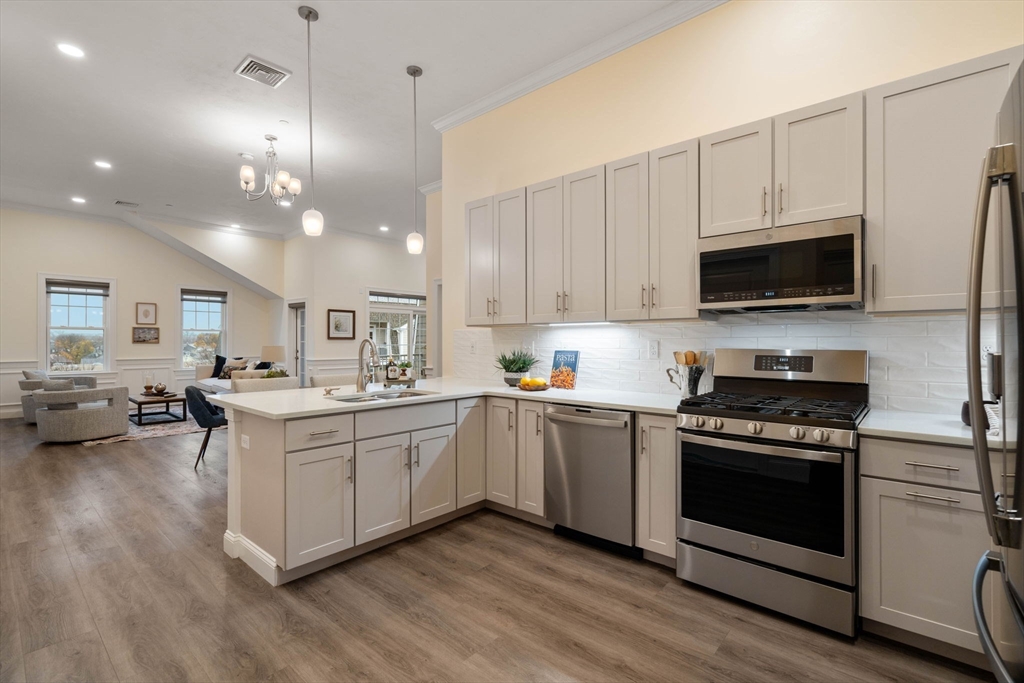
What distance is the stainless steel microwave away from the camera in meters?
2.24

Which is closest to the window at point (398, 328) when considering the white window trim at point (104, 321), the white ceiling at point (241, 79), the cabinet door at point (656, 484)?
the white ceiling at point (241, 79)

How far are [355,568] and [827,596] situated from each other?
2.30 m

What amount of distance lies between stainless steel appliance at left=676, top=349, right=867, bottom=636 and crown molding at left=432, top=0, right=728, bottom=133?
2.27 m

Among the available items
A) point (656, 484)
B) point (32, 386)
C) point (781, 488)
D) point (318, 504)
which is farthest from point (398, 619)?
point (32, 386)

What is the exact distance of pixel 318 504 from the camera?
2529 millimetres

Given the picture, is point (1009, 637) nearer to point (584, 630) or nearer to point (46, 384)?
point (584, 630)

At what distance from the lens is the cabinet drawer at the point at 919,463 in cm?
179

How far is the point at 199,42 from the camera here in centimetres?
344

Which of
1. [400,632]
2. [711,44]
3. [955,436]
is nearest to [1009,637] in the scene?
[955,436]

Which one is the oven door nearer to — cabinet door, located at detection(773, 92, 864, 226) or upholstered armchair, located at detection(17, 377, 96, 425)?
cabinet door, located at detection(773, 92, 864, 226)

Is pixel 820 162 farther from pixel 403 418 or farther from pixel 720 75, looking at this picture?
pixel 403 418

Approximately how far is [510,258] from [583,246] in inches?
26.5

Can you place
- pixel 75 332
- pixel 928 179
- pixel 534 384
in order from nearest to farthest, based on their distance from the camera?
pixel 928 179
pixel 534 384
pixel 75 332

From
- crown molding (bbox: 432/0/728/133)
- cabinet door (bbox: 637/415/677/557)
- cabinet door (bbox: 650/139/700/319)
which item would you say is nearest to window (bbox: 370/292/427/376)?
crown molding (bbox: 432/0/728/133)
